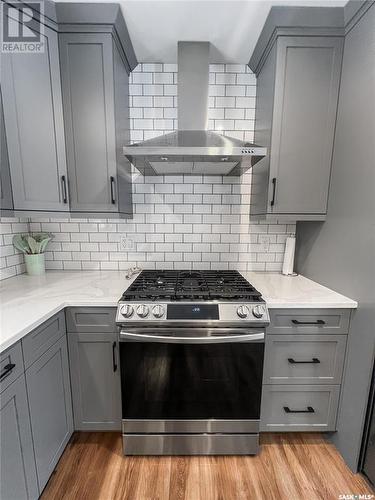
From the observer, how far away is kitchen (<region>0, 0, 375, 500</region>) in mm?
1318

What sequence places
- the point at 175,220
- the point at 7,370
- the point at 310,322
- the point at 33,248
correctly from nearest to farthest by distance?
the point at 7,370
the point at 310,322
the point at 33,248
the point at 175,220

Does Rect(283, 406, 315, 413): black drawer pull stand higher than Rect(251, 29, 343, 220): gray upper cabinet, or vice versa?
Rect(251, 29, 343, 220): gray upper cabinet

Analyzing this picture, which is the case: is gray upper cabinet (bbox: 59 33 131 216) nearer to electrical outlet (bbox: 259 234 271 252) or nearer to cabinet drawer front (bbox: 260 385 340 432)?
electrical outlet (bbox: 259 234 271 252)

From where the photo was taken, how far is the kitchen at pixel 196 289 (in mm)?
1318

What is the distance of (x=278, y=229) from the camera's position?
6.81 feet

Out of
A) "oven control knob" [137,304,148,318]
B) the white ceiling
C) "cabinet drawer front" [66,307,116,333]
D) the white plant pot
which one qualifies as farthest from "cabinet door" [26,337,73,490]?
the white ceiling

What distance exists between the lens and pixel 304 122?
5.14 feet

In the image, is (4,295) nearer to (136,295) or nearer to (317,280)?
(136,295)

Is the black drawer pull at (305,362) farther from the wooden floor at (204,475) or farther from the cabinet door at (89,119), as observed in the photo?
the cabinet door at (89,119)

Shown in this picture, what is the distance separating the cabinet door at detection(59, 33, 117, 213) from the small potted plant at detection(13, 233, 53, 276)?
21.8 inches

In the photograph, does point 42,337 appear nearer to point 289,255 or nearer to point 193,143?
point 193,143

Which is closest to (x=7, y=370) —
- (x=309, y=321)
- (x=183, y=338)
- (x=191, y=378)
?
(x=183, y=338)

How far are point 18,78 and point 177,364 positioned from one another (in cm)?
202

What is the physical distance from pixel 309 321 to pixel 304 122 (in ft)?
4.37
